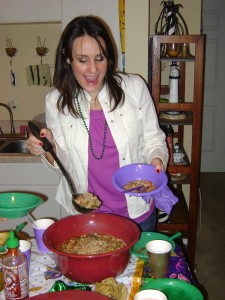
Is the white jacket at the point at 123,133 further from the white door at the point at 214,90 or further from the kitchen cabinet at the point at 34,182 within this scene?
the white door at the point at 214,90

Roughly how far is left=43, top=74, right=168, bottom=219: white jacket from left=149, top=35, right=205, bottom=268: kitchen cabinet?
662 mm

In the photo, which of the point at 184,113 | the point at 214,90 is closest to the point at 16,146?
the point at 184,113

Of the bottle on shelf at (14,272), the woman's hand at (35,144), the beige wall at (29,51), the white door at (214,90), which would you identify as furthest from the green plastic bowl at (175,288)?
the white door at (214,90)

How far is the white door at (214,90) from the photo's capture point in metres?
4.04

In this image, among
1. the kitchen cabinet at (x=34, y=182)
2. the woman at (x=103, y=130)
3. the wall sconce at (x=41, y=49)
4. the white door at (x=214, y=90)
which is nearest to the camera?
the woman at (x=103, y=130)

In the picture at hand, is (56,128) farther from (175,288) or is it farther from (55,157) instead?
(175,288)

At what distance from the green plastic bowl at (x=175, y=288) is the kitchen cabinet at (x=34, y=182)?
149 centimetres

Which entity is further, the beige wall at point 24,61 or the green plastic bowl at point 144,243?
the beige wall at point 24,61

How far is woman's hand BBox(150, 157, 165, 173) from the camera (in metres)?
1.47

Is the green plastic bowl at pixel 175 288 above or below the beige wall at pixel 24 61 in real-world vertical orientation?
below

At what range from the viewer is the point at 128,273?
3.94 feet

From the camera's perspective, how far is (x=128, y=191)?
54.9 inches

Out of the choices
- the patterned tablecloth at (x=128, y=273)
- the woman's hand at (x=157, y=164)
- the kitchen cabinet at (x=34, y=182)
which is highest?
the woman's hand at (x=157, y=164)

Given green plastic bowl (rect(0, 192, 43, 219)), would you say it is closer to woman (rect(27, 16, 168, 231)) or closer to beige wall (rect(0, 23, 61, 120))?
woman (rect(27, 16, 168, 231))
